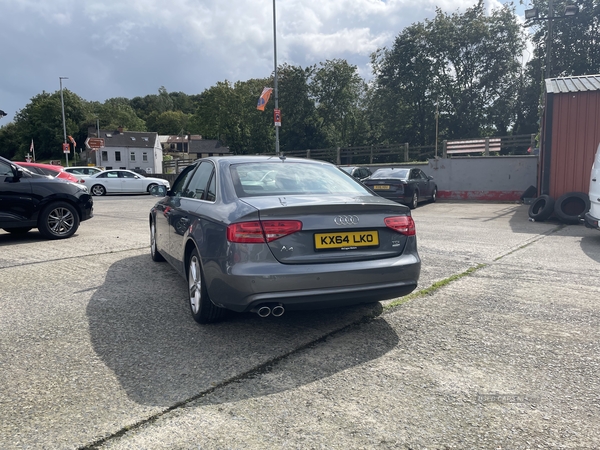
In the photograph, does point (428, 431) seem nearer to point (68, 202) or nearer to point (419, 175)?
point (68, 202)

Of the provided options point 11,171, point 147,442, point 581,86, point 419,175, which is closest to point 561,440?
point 147,442

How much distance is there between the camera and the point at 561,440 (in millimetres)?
2365

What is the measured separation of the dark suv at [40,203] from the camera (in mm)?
8320

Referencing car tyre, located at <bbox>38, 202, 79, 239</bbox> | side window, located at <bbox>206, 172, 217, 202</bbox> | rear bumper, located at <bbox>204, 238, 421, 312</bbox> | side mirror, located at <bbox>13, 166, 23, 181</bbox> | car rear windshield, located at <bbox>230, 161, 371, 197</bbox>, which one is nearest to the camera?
rear bumper, located at <bbox>204, 238, 421, 312</bbox>

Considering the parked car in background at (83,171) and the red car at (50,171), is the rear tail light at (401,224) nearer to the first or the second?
the red car at (50,171)

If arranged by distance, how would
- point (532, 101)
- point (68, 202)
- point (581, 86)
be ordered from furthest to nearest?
point (532, 101)
point (581, 86)
point (68, 202)

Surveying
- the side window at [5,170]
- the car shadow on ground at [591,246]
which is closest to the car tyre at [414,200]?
the car shadow on ground at [591,246]

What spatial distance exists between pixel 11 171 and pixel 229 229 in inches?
264

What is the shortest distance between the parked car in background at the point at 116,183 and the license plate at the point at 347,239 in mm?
23207

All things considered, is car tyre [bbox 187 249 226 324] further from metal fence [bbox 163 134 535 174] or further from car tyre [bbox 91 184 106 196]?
car tyre [bbox 91 184 106 196]

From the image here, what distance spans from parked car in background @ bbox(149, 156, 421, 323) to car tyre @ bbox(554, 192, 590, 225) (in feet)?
29.4

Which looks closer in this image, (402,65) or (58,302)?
(58,302)

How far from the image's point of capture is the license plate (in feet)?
11.6

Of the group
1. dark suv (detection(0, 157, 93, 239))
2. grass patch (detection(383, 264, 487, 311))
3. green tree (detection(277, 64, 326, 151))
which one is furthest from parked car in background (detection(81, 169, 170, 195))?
green tree (detection(277, 64, 326, 151))
